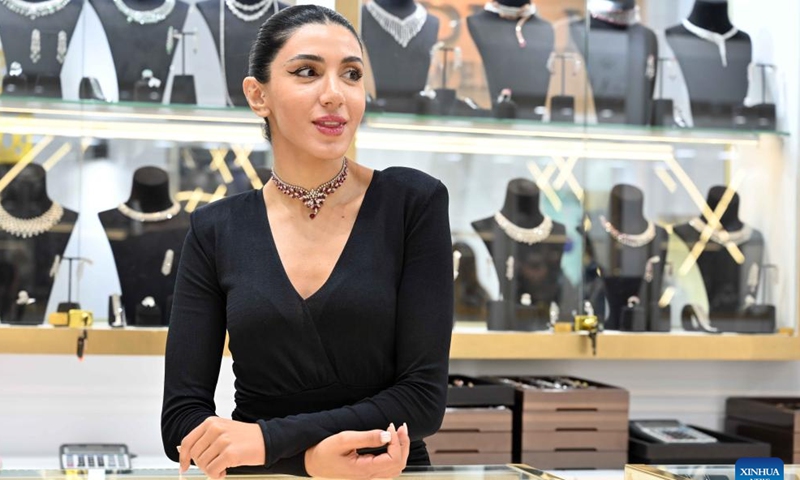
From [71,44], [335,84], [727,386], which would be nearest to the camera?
[335,84]

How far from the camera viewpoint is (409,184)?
124cm

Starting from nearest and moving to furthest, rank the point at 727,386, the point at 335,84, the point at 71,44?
the point at 335,84 → the point at 71,44 → the point at 727,386

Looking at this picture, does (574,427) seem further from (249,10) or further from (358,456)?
(358,456)

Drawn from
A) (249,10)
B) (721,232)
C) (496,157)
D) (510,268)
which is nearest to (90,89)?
(249,10)

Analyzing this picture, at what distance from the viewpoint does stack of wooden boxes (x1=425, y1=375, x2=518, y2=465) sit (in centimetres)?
249

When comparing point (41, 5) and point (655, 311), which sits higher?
point (41, 5)

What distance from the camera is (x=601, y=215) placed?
2.84 metres

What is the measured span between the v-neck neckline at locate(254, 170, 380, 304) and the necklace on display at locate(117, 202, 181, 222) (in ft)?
4.69

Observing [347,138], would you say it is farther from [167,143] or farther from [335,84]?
[167,143]

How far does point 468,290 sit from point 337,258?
1601 millimetres

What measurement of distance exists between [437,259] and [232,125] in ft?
5.24

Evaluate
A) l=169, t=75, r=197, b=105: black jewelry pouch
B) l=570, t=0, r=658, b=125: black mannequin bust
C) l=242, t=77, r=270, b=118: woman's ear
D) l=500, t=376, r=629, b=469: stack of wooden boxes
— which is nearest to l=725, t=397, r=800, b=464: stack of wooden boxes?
l=500, t=376, r=629, b=469: stack of wooden boxes

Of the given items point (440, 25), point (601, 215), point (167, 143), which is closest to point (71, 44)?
point (167, 143)

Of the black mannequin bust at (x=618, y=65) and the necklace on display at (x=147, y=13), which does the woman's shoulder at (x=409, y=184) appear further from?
the black mannequin bust at (x=618, y=65)
